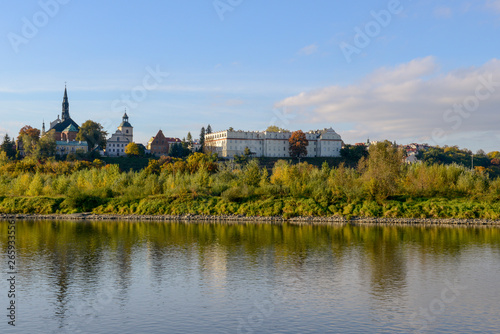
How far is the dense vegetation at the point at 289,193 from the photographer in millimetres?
58469

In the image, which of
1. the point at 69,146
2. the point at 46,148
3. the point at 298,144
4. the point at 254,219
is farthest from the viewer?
the point at 298,144

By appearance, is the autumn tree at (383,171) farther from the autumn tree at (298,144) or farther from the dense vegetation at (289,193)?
the autumn tree at (298,144)

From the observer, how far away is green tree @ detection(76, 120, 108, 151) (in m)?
149

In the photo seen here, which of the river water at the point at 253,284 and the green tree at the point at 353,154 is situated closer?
the river water at the point at 253,284

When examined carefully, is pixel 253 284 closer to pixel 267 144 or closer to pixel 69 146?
pixel 69 146

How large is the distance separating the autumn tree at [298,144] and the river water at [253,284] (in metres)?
109

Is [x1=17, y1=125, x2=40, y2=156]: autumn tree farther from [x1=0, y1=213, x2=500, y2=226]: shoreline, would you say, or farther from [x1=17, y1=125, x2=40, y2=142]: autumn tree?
[x1=0, y1=213, x2=500, y2=226]: shoreline

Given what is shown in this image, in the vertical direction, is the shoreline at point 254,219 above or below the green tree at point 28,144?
below

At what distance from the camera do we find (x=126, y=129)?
166375mm

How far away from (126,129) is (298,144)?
2373 inches

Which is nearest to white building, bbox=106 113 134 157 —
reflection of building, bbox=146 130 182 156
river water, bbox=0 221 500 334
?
reflection of building, bbox=146 130 182 156

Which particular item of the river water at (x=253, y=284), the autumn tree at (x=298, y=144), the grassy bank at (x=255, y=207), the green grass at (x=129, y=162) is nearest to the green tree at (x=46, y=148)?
the green grass at (x=129, y=162)

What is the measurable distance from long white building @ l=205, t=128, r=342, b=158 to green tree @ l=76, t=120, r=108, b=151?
3305 centimetres

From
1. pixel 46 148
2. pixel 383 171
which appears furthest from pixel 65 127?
pixel 383 171
